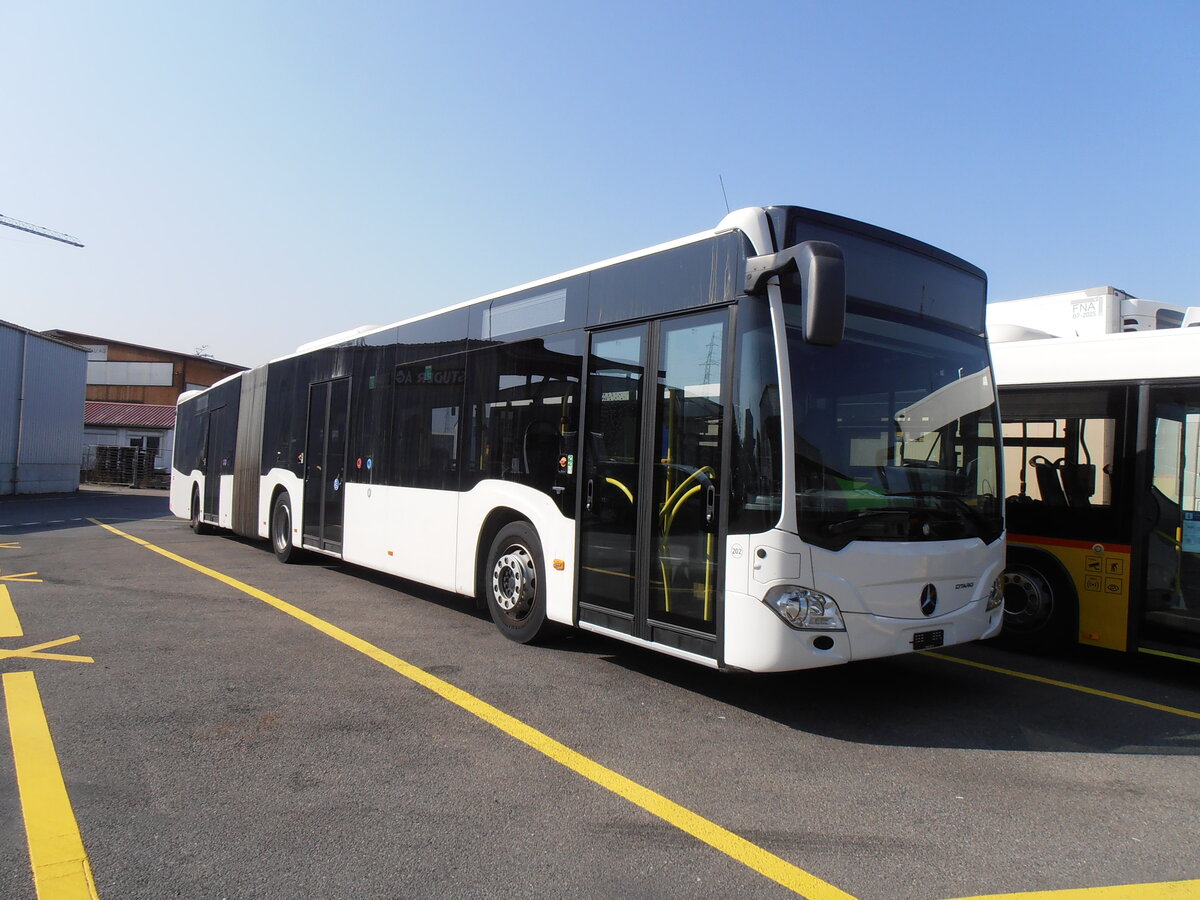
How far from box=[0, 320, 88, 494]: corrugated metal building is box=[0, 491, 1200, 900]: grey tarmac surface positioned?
102 feet

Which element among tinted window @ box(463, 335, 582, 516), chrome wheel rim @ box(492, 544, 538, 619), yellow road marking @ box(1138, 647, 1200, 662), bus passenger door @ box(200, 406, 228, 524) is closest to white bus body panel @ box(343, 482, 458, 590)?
tinted window @ box(463, 335, 582, 516)

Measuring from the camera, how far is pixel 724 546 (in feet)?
16.6

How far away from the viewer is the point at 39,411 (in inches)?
1361

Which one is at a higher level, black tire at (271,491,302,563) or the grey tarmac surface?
black tire at (271,491,302,563)

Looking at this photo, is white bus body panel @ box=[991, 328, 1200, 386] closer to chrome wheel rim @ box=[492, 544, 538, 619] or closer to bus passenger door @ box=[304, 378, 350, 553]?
chrome wheel rim @ box=[492, 544, 538, 619]

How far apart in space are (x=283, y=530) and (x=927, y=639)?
9815 millimetres

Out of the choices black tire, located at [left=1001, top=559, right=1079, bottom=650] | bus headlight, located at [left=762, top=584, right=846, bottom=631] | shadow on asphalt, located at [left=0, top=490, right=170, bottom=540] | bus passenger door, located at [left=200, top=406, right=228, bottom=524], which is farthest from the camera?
shadow on asphalt, located at [left=0, top=490, right=170, bottom=540]

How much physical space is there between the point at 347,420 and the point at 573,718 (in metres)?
6.37

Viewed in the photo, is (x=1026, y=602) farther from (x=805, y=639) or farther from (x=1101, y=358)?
(x=805, y=639)

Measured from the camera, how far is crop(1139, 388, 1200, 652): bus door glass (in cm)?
645

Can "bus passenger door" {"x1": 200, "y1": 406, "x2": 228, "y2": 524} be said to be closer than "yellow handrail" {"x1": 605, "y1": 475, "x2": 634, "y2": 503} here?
No

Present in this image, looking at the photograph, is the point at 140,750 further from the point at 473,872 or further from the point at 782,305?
the point at 782,305

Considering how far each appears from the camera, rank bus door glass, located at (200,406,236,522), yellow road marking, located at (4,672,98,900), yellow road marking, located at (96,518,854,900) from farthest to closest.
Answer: bus door glass, located at (200,406,236,522) → yellow road marking, located at (96,518,854,900) → yellow road marking, located at (4,672,98,900)

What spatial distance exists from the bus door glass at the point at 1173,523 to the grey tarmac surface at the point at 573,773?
0.54 metres
